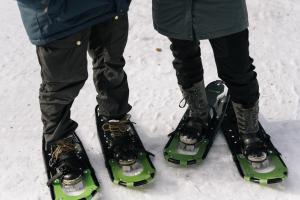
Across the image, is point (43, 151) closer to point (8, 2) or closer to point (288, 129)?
point (288, 129)

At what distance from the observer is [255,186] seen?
226 centimetres

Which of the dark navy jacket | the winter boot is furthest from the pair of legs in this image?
the winter boot

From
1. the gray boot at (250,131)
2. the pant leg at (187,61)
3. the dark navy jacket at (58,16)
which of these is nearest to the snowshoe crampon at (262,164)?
the gray boot at (250,131)

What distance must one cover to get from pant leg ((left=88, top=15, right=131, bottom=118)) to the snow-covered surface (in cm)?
30

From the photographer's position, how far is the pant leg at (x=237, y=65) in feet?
6.89

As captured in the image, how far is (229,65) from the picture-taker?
2139mm

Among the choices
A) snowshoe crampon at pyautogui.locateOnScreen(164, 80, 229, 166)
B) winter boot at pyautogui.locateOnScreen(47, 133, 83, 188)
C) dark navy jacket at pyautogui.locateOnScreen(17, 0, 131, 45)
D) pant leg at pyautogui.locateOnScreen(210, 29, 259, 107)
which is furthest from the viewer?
snowshoe crampon at pyautogui.locateOnScreen(164, 80, 229, 166)

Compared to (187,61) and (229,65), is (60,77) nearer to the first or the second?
(187,61)

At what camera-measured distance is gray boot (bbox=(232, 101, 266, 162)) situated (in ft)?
7.55

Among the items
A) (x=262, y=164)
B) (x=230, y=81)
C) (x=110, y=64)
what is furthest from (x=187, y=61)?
(x=262, y=164)

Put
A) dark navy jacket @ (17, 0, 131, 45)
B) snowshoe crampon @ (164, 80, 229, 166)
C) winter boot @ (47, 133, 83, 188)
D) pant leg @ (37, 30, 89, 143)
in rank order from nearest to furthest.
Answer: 1. dark navy jacket @ (17, 0, 131, 45)
2. pant leg @ (37, 30, 89, 143)
3. winter boot @ (47, 133, 83, 188)
4. snowshoe crampon @ (164, 80, 229, 166)

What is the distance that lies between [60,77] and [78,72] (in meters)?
0.08

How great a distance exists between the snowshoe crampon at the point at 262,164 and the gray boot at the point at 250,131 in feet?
0.07

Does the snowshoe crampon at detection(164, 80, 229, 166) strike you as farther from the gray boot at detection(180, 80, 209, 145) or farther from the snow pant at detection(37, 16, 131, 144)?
the snow pant at detection(37, 16, 131, 144)
